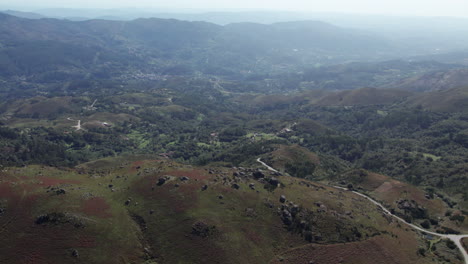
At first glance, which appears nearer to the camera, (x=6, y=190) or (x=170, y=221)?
(x=170, y=221)

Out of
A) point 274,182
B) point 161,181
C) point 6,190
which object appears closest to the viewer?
point 6,190

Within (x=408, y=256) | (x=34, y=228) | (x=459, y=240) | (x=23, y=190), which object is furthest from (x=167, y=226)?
(x=459, y=240)

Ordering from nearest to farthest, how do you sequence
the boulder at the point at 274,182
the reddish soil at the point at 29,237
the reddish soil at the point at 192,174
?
the reddish soil at the point at 29,237, the reddish soil at the point at 192,174, the boulder at the point at 274,182

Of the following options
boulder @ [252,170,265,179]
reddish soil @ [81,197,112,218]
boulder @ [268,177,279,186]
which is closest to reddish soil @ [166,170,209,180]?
boulder @ [252,170,265,179]

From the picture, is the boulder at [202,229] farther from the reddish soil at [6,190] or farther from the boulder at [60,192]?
the reddish soil at [6,190]

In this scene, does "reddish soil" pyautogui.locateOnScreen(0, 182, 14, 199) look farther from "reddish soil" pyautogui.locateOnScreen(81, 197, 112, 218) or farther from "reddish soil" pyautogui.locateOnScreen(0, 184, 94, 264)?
"reddish soil" pyautogui.locateOnScreen(81, 197, 112, 218)

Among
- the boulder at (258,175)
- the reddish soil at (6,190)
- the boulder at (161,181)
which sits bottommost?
the boulder at (258,175)

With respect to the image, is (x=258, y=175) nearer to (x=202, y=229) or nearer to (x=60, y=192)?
(x=202, y=229)

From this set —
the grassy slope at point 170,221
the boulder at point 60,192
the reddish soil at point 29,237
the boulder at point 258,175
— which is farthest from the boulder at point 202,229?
the boulder at point 60,192

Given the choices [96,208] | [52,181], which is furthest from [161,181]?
[52,181]
